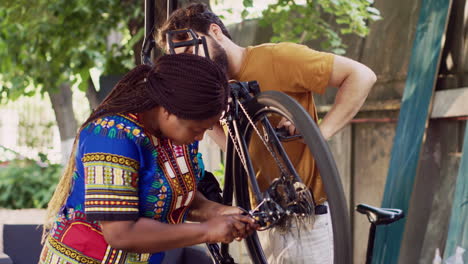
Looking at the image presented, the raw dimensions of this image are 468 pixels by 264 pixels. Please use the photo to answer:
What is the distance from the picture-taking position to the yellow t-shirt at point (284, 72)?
1.97m

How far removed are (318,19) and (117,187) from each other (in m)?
2.83

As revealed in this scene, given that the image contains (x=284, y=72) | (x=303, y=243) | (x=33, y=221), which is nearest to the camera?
(x=303, y=243)

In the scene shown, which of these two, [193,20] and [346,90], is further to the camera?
[193,20]

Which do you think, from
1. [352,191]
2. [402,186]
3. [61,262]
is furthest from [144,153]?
[352,191]

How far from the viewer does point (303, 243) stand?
6.23 feet

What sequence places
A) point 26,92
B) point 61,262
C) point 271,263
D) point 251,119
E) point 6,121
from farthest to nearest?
point 6,121
point 26,92
point 271,263
point 251,119
point 61,262

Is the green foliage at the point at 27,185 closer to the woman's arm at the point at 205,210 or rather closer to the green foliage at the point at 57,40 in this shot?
the green foliage at the point at 57,40

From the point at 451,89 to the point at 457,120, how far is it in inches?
6.6

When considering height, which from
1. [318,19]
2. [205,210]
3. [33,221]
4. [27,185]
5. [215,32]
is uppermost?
[318,19]

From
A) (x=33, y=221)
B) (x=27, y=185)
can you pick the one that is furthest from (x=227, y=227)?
(x=27, y=185)

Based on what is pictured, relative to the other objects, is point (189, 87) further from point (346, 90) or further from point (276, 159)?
point (346, 90)

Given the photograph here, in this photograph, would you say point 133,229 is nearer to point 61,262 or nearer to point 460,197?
point 61,262

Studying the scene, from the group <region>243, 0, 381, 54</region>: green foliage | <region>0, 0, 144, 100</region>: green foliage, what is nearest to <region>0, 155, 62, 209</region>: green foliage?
<region>0, 0, 144, 100</region>: green foliage

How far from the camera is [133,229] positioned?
1.45 metres
